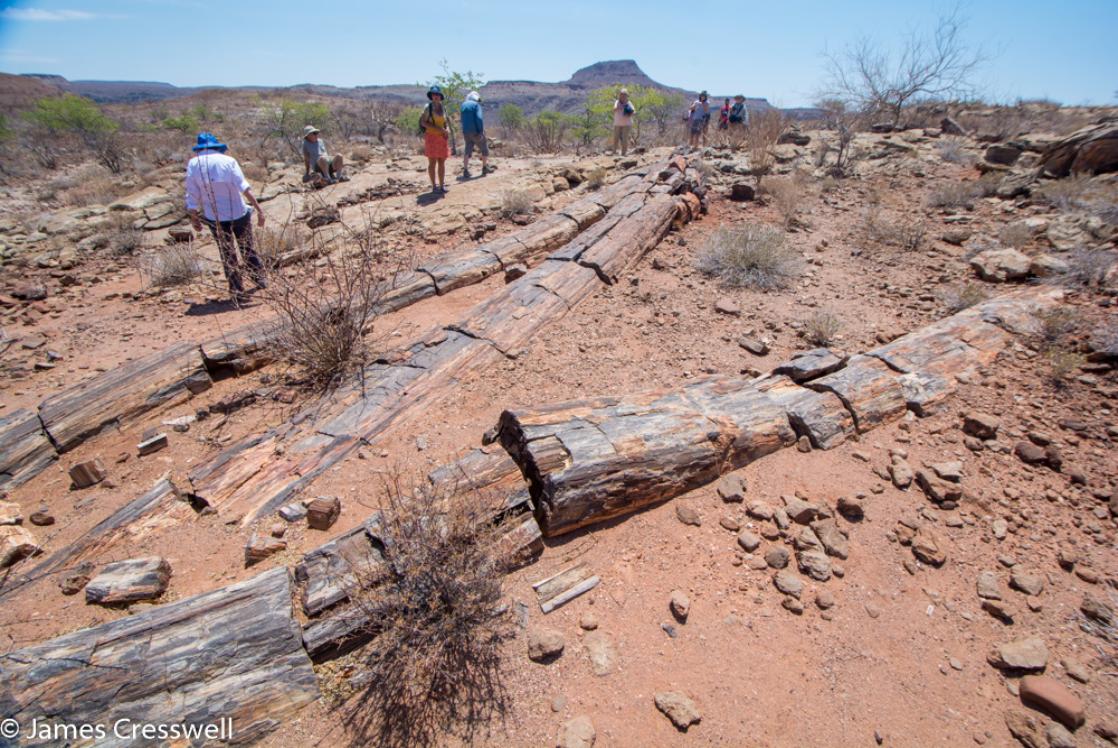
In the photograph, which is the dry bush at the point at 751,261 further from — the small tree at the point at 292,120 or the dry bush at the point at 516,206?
the small tree at the point at 292,120

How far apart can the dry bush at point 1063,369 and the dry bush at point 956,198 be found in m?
4.80

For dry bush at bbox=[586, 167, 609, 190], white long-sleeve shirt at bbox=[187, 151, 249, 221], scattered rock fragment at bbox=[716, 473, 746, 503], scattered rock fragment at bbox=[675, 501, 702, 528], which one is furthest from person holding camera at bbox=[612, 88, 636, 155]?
scattered rock fragment at bbox=[675, 501, 702, 528]

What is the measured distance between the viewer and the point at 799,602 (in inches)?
90.7

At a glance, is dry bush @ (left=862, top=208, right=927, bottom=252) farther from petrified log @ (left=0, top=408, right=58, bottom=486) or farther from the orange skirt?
petrified log @ (left=0, top=408, right=58, bottom=486)

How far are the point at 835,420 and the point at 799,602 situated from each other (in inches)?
52.8

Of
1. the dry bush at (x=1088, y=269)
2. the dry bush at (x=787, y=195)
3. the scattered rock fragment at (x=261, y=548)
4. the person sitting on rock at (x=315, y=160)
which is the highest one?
the person sitting on rock at (x=315, y=160)

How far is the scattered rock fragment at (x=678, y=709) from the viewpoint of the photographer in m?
1.88

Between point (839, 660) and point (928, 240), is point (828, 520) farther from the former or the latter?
point (928, 240)

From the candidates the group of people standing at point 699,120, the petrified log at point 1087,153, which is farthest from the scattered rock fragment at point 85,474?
the petrified log at point 1087,153

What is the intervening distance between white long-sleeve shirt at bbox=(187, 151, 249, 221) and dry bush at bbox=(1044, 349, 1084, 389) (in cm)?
718

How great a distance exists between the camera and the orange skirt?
27.5 feet

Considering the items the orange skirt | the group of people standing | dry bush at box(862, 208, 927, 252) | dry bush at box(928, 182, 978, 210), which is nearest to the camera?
dry bush at box(862, 208, 927, 252)

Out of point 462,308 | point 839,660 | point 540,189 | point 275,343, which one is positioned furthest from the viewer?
point 540,189

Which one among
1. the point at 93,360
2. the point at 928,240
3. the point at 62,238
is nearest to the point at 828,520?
the point at 928,240
